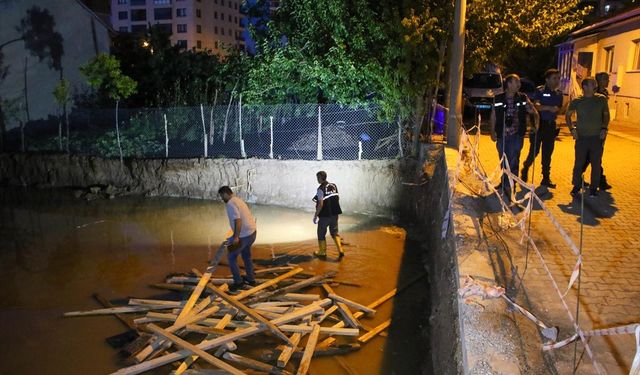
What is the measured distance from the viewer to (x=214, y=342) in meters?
6.50

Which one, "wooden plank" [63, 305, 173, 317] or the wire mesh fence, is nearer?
"wooden plank" [63, 305, 173, 317]

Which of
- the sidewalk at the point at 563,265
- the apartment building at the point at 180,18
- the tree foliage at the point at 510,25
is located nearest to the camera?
the sidewalk at the point at 563,265

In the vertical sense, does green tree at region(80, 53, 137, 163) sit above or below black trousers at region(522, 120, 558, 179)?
above

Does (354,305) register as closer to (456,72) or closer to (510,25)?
(456,72)

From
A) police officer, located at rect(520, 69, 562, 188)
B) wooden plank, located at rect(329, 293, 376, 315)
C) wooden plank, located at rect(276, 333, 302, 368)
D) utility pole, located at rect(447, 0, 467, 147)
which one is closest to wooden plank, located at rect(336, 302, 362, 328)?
wooden plank, located at rect(329, 293, 376, 315)

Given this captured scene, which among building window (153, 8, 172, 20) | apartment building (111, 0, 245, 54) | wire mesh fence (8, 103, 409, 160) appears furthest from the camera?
building window (153, 8, 172, 20)

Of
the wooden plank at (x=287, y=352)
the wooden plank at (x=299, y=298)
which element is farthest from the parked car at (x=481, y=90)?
the wooden plank at (x=287, y=352)

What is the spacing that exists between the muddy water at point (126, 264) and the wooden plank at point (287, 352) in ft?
1.23

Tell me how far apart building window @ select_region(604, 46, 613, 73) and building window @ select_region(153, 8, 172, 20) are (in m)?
65.4

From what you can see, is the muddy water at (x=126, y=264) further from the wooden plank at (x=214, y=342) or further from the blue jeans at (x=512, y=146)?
the blue jeans at (x=512, y=146)

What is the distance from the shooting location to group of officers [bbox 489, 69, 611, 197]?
7688 millimetres

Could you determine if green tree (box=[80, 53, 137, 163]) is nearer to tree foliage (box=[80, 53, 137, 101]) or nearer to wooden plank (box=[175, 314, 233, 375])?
tree foliage (box=[80, 53, 137, 101])

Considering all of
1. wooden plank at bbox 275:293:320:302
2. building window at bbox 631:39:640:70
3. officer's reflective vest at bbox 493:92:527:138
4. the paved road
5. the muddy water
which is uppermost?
building window at bbox 631:39:640:70

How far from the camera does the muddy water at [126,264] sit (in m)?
7.05
